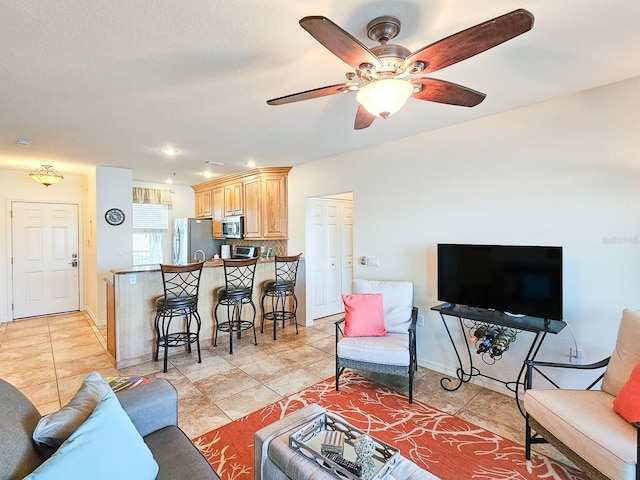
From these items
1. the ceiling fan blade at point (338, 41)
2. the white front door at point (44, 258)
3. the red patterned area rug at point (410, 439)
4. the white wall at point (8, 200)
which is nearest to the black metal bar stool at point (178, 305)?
the red patterned area rug at point (410, 439)

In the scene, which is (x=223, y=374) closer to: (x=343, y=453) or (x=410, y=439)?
(x=410, y=439)

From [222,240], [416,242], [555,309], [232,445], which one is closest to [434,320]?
[416,242]

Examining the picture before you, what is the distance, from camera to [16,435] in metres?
1.10

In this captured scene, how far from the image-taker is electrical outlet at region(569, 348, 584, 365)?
253cm

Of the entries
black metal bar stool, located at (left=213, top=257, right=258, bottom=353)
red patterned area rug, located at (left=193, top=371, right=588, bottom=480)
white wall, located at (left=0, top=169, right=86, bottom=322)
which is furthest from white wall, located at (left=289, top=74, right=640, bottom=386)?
white wall, located at (left=0, top=169, right=86, bottom=322)

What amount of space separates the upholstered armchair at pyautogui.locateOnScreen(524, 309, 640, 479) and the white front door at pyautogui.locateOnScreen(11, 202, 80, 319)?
278 inches

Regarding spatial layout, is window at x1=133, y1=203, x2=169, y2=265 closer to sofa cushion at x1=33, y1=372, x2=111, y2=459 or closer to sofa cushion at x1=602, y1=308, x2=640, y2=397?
sofa cushion at x1=33, y1=372, x2=111, y2=459

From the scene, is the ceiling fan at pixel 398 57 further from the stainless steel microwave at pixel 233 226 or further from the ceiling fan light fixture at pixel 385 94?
the stainless steel microwave at pixel 233 226

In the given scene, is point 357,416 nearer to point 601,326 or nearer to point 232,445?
point 232,445

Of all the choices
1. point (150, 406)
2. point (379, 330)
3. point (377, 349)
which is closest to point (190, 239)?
point (379, 330)

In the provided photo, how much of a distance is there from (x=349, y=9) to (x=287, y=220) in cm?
394

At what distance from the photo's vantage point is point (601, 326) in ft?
8.00

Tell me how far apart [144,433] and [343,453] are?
0.99m

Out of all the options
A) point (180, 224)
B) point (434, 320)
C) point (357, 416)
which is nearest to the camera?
point (357, 416)
